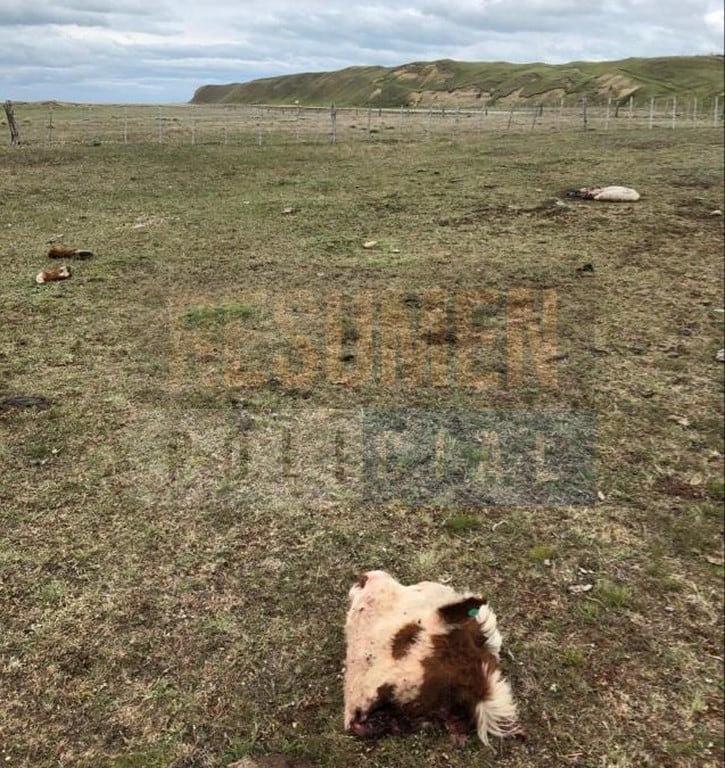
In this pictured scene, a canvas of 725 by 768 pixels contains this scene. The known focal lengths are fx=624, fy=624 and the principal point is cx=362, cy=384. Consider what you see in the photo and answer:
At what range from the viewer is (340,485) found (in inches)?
157

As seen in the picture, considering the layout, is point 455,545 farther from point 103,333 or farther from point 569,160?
point 569,160

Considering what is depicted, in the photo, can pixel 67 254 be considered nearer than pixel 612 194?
Yes

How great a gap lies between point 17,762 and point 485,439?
3.19 metres

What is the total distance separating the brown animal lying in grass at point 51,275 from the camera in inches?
294

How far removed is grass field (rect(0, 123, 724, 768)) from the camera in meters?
2.59

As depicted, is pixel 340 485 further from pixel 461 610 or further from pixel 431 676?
pixel 431 676

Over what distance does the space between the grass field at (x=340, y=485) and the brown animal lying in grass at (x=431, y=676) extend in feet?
0.32

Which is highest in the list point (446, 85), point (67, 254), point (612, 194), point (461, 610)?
point (446, 85)

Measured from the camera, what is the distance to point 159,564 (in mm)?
3352

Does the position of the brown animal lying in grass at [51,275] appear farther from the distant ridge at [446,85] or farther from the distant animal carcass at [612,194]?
the distant ridge at [446,85]

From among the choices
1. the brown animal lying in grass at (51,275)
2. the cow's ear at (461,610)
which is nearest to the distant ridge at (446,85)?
the brown animal lying in grass at (51,275)

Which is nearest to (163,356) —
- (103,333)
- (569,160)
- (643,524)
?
(103,333)

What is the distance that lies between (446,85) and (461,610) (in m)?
97.4

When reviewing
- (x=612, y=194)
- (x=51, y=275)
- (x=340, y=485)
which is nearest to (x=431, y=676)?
(x=340, y=485)
